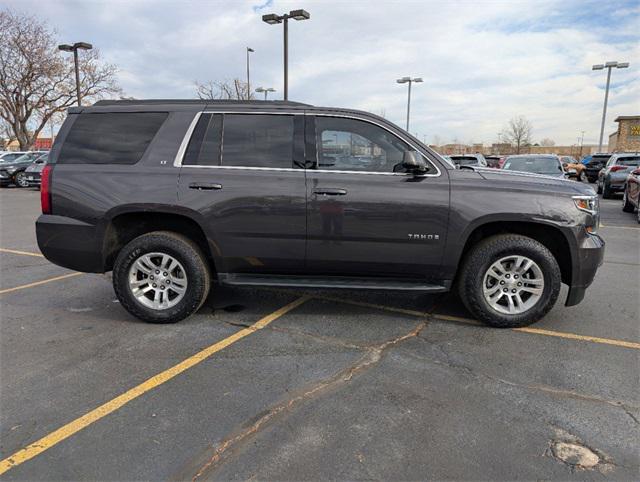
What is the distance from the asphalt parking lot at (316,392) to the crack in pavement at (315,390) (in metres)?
0.01

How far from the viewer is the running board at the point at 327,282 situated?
4.22 m

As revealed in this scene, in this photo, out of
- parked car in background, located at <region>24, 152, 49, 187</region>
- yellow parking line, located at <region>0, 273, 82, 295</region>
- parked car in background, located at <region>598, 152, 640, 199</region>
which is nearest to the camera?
yellow parking line, located at <region>0, 273, 82, 295</region>

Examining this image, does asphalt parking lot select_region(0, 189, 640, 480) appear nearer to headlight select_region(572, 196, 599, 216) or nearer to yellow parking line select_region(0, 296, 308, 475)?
yellow parking line select_region(0, 296, 308, 475)

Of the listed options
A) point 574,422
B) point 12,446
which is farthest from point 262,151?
point 574,422

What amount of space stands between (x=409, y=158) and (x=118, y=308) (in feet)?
11.1

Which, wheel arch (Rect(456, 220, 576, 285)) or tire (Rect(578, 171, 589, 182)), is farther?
tire (Rect(578, 171, 589, 182))

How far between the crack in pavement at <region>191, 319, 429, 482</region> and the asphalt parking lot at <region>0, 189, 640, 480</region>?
0.01m

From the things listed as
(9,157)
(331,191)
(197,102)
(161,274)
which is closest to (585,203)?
(331,191)

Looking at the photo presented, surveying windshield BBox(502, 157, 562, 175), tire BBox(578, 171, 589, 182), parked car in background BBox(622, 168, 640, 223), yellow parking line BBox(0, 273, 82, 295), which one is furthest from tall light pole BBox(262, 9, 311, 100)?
tire BBox(578, 171, 589, 182)

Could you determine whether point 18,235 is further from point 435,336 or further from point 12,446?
point 435,336

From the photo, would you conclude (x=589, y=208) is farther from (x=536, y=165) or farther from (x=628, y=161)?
(x=628, y=161)

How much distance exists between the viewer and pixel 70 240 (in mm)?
4340

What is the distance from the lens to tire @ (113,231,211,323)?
4.29 m

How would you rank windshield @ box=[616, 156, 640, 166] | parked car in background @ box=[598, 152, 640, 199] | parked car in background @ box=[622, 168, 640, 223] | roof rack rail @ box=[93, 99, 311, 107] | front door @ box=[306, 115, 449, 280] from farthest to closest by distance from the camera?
windshield @ box=[616, 156, 640, 166], parked car in background @ box=[598, 152, 640, 199], parked car in background @ box=[622, 168, 640, 223], roof rack rail @ box=[93, 99, 311, 107], front door @ box=[306, 115, 449, 280]
